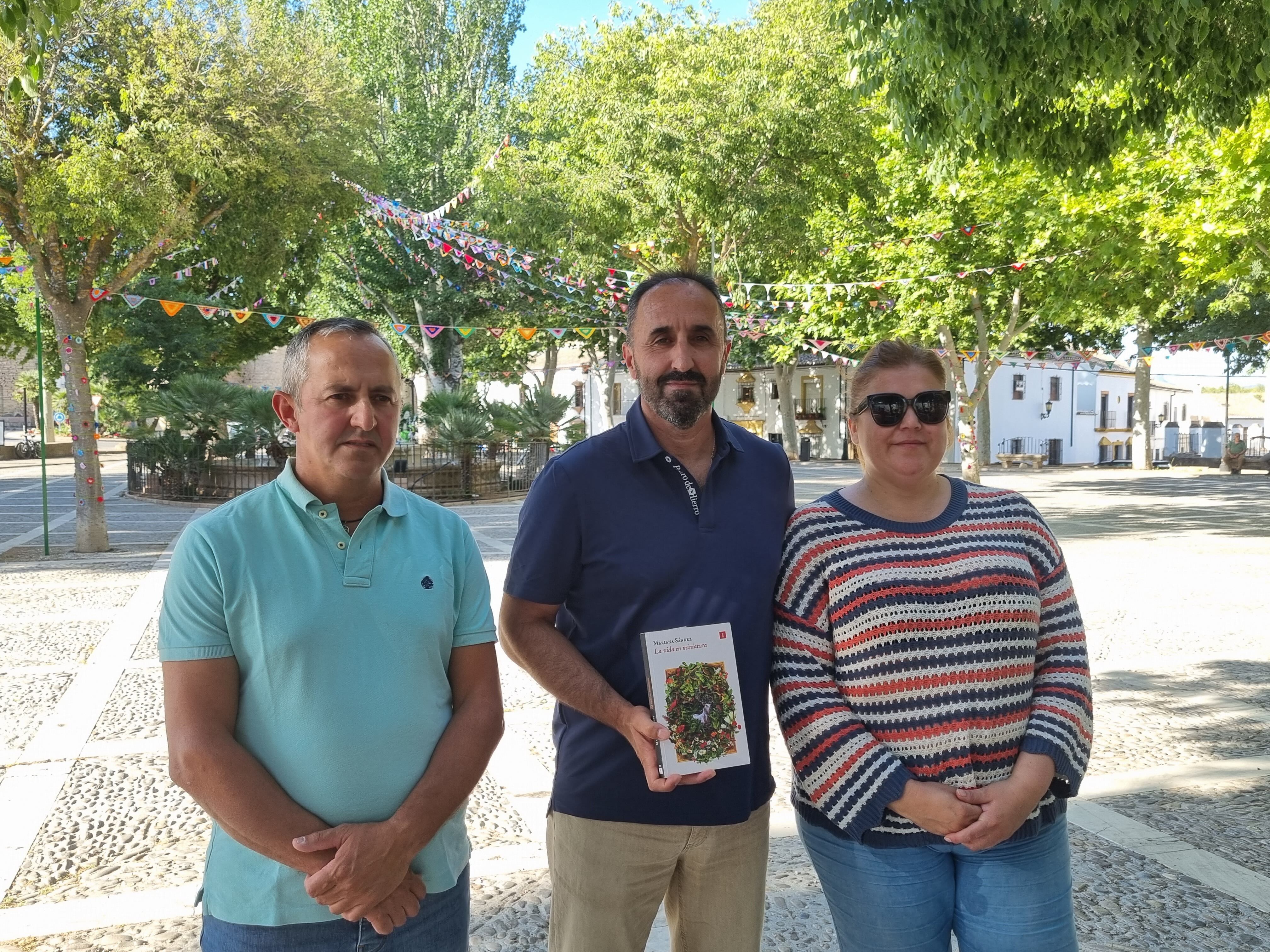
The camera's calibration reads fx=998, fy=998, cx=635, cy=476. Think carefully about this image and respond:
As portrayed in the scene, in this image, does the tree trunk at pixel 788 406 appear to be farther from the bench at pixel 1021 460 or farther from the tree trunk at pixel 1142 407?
the tree trunk at pixel 1142 407

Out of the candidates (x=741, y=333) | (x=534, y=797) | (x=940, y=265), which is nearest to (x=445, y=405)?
(x=741, y=333)

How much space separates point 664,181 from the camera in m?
18.2

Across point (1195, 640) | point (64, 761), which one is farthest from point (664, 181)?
point (64, 761)

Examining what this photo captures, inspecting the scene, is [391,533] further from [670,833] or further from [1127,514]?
[1127,514]

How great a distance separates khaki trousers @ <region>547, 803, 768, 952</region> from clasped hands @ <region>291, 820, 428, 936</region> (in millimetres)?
425

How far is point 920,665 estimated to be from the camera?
6.57 ft

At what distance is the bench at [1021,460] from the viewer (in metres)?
39.1

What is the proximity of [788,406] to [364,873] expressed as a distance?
41.8m

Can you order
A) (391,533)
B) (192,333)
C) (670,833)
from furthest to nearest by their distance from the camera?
(192,333) < (670,833) < (391,533)

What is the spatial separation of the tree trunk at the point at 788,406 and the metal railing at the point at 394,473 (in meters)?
21.3

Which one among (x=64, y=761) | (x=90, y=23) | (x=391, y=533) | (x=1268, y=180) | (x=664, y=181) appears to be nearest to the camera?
(x=391, y=533)

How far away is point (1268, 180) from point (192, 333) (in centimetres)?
2898

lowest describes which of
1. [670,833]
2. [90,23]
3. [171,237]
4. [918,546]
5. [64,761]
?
[64,761]

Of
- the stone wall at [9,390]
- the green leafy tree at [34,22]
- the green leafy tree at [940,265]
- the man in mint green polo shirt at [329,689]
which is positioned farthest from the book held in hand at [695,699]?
the stone wall at [9,390]
